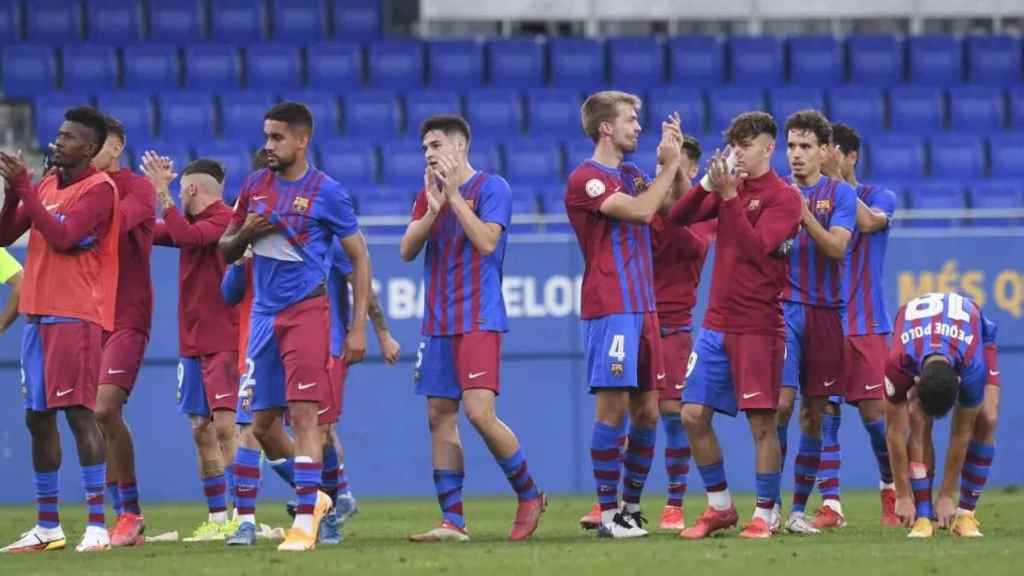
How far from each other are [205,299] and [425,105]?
28.4ft

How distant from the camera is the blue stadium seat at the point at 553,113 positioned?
19.8 m

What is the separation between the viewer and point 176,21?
2111cm

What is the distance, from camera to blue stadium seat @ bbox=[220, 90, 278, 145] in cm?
1928

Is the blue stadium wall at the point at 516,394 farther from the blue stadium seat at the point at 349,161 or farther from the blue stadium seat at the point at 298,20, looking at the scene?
the blue stadium seat at the point at 298,20

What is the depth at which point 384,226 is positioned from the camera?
16.9m

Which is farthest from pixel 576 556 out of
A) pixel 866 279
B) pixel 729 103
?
pixel 729 103

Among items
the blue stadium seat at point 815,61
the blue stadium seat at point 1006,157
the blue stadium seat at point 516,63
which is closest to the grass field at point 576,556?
the blue stadium seat at point 1006,157

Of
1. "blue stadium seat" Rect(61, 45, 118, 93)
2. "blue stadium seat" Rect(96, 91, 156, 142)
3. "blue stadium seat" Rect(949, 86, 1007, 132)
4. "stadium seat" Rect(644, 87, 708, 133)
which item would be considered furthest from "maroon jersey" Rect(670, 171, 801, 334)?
"blue stadium seat" Rect(61, 45, 118, 93)

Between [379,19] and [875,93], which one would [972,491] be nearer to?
[875,93]

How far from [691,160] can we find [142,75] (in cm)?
973

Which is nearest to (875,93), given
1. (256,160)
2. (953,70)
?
(953,70)

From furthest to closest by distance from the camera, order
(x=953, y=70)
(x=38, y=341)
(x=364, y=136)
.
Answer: (x=953, y=70) → (x=364, y=136) → (x=38, y=341)

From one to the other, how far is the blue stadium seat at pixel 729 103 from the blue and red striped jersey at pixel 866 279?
777 cm

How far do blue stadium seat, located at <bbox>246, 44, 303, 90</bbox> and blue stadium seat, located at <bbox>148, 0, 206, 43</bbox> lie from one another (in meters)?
1.08
